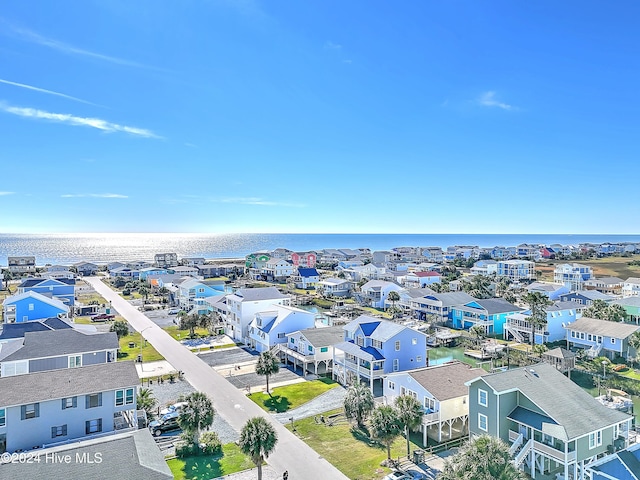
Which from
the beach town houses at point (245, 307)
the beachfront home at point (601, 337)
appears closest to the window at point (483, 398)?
the beachfront home at point (601, 337)

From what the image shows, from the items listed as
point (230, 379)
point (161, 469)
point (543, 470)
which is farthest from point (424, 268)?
point (161, 469)

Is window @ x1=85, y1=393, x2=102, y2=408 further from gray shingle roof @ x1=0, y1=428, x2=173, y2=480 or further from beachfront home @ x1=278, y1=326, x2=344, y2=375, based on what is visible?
beachfront home @ x1=278, y1=326, x2=344, y2=375

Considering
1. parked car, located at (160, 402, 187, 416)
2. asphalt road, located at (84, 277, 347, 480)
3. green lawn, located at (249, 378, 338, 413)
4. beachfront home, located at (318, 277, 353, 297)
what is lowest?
green lawn, located at (249, 378, 338, 413)

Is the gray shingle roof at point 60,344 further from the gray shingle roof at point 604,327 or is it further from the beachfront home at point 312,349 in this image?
the gray shingle roof at point 604,327

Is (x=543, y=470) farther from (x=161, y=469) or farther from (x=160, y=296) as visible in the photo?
(x=160, y=296)

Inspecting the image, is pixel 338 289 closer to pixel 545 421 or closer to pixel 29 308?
pixel 29 308

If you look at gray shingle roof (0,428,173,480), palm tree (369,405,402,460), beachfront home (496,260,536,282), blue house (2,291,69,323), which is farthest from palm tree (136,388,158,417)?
beachfront home (496,260,536,282)
